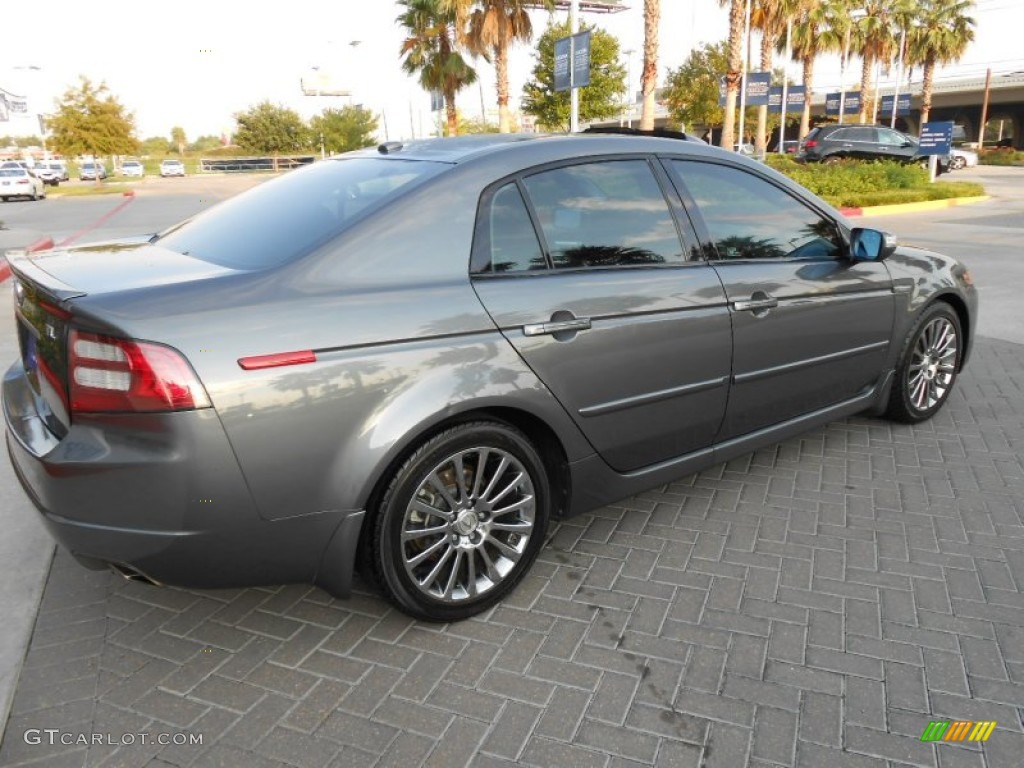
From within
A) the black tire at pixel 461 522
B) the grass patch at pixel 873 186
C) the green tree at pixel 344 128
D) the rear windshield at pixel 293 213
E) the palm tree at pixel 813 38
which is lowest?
the black tire at pixel 461 522

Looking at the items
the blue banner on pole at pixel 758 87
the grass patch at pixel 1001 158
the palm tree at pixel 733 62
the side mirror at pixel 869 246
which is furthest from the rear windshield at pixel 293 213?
the grass patch at pixel 1001 158

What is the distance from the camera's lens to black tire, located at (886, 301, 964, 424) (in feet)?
14.2

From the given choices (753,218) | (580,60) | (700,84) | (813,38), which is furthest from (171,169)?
(753,218)

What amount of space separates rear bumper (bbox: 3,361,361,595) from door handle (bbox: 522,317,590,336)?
85 cm

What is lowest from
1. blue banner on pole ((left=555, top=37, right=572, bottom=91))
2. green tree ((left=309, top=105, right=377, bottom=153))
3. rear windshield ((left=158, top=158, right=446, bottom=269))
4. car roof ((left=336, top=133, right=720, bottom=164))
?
rear windshield ((left=158, top=158, right=446, bottom=269))

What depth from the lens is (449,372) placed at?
249 cm

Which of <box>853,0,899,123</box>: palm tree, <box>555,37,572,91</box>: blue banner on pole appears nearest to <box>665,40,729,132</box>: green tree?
<box>853,0,899,123</box>: palm tree

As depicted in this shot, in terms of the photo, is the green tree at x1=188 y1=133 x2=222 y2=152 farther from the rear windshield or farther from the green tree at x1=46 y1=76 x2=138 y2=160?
the rear windshield

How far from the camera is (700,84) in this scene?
44.3 m

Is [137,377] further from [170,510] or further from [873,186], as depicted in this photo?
[873,186]

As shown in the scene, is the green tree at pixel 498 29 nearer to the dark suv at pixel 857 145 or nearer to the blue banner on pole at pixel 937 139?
the dark suv at pixel 857 145

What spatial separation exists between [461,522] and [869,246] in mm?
2468

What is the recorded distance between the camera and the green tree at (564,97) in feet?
115

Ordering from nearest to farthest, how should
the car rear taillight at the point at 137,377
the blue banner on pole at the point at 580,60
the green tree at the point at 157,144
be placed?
the car rear taillight at the point at 137,377 → the blue banner on pole at the point at 580,60 → the green tree at the point at 157,144
